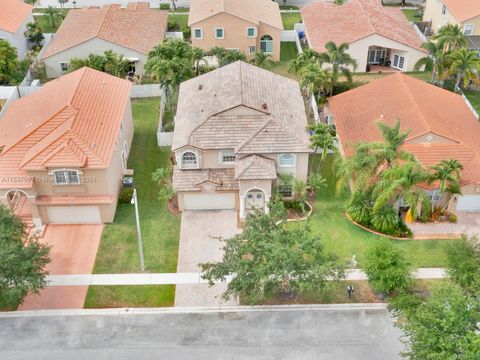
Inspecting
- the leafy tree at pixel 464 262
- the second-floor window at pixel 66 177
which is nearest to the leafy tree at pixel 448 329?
the leafy tree at pixel 464 262

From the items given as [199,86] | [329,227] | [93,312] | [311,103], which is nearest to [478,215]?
[329,227]

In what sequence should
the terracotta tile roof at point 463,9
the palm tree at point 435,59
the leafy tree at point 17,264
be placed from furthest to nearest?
the terracotta tile roof at point 463,9, the palm tree at point 435,59, the leafy tree at point 17,264

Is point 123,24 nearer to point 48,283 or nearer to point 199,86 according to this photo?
point 199,86

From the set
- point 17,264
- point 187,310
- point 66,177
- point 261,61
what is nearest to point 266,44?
point 261,61

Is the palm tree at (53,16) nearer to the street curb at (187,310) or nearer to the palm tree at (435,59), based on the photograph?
the palm tree at (435,59)

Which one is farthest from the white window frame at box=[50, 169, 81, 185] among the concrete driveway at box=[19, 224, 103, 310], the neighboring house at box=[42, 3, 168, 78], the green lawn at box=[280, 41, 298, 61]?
the green lawn at box=[280, 41, 298, 61]
